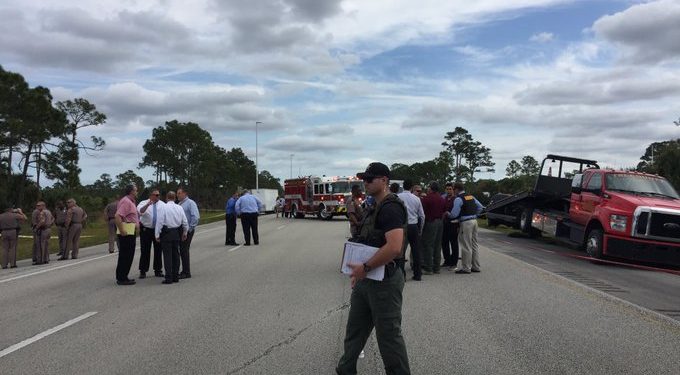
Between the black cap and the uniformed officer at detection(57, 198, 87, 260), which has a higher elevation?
the black cap

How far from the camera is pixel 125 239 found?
34.4 ft

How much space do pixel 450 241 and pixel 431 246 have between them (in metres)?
1.40

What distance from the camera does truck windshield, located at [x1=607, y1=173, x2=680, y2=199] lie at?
1467 centimetres

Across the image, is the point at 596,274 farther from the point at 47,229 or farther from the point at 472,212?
the point at 47,229

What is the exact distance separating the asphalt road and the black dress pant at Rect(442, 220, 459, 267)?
91 cm

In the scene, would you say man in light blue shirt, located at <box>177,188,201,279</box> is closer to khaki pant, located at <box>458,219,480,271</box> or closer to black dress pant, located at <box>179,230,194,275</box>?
black dress pant, located at <box>179,230,194,275</box>

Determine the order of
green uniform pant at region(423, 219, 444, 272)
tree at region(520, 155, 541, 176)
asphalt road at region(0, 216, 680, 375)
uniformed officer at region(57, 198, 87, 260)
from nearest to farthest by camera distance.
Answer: asphalt road at region(0, 216, 680, 375) → green uniform pant at region(423, 219, 444, 272) → uniformed officer at region(57, 198, 87, 260) → tree at region(520, 155, 541, 176)

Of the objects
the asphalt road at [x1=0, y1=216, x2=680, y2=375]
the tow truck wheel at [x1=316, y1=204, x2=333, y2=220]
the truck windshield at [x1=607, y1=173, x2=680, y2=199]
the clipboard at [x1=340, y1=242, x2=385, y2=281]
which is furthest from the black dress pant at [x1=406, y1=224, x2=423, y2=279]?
the tow truck wheel at [x1=316, y1=204, x2=333, y2=220]

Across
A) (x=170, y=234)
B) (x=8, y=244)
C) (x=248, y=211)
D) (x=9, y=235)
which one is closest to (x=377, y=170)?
(x=170, y=234)

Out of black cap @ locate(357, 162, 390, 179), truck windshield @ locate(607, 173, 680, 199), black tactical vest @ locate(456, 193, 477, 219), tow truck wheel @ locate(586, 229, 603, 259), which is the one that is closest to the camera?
black cap @ locate(357, 162, 390, 179)

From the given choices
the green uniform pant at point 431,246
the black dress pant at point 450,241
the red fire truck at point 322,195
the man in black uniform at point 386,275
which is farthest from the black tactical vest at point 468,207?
the red fire truck at point 322,195

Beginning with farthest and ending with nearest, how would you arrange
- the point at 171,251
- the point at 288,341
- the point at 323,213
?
the point at 323,213
the point at 171,251
the point at 288,341

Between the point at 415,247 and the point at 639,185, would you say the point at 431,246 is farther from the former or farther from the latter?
the point at 639,185

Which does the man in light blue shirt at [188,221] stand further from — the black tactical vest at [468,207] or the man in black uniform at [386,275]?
the man in black uniform at [386,275]
